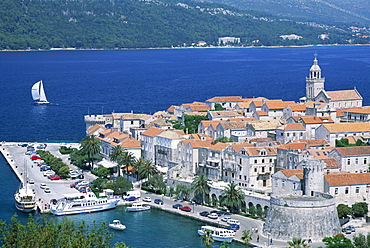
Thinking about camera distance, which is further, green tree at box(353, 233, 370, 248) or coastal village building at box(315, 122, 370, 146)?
coastal village building at box(315, 122, 370, 146)

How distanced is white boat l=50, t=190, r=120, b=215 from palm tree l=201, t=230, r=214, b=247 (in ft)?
48.3

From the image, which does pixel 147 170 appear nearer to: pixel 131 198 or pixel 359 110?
pixel 131 198

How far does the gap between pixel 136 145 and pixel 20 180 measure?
48.4 ft

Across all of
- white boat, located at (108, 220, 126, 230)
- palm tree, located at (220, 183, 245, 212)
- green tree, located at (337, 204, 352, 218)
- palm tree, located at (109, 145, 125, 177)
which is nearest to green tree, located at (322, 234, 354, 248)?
green tree, located at (337, 204, 352, 218)

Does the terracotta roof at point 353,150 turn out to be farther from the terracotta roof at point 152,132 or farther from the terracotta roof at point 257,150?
the terracotta roof at point 152,132

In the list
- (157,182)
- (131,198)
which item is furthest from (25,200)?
(157,182)

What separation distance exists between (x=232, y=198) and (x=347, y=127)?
21194 millimetres

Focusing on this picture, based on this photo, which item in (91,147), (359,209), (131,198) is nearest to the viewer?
(359,209)

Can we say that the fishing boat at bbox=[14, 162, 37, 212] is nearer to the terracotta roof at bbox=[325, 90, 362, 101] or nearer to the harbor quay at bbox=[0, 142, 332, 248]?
the harbor quay at bbox=[0, 142, 332, 248]

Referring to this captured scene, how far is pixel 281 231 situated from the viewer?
7000 cm

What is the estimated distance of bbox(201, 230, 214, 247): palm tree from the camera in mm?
66438

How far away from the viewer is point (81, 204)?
82.3 metres

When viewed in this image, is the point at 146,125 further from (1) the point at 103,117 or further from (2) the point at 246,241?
(2) the point at 246,241

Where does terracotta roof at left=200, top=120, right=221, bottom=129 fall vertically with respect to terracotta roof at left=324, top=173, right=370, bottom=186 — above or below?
above
